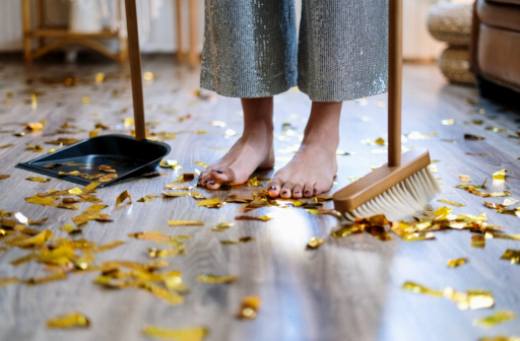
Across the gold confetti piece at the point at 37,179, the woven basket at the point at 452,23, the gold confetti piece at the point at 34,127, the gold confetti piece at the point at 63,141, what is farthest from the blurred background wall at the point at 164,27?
the gold confetti piece at the point at 37,179

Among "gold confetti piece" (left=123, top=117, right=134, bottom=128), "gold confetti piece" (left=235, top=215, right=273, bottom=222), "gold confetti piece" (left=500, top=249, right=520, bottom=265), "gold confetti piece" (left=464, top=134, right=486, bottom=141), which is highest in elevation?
"gold confetti piece" (left=235, top=215, right=273, bottom=222)

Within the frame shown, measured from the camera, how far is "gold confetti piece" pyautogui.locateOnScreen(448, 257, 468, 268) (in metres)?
0.85

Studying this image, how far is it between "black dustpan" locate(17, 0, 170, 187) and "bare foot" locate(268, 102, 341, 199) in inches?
9.8

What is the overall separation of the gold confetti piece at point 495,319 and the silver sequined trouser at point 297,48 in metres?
0.48

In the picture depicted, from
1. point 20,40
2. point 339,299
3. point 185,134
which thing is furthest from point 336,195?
point 20,40

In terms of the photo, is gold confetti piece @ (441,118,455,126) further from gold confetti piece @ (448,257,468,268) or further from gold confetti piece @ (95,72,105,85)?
gold confetti piece @ (95,72,105,85)

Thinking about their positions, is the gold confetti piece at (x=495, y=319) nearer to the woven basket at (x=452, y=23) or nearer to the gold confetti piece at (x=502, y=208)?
the gold confetti piece at (x=502, y=208)

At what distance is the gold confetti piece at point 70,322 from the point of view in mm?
689

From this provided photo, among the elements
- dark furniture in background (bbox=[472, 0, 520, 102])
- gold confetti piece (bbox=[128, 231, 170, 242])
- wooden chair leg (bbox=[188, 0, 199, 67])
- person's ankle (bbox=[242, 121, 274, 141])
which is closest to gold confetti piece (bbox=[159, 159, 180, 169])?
person's ankle (bbox=[242, 121, 274, 141])

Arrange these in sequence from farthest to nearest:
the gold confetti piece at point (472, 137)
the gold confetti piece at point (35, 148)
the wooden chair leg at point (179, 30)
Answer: the wooden chair leg at point (179, 30), the gold confetti piece at point (472, 137), the gold confetti piece at point (35, 148)

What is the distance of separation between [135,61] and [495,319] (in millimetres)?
783

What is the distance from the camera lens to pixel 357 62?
3.59 feet

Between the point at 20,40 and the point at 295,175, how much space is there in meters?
2.80

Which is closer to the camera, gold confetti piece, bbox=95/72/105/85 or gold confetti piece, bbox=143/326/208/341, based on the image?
gold confetti piece, bbox=143/326/208/341
